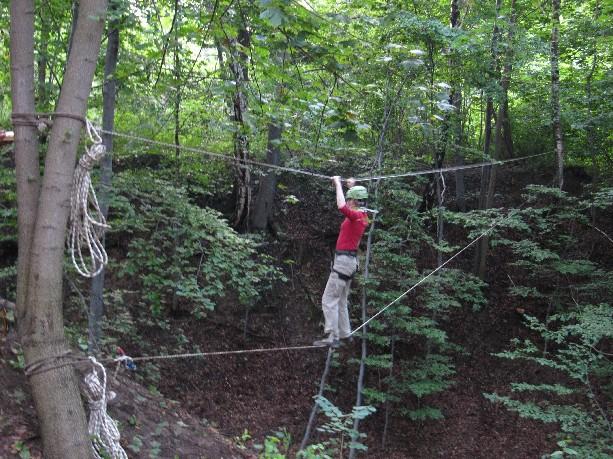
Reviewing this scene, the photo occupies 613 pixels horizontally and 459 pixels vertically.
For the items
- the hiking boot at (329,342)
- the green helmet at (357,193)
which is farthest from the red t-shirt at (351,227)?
the hiking boot at (329,342)

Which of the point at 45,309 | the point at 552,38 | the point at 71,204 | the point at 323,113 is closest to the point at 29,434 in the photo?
the point at 45,309

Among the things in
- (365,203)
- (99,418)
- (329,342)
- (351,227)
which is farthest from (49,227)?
(365,203)

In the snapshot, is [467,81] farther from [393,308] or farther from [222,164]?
[222,164]

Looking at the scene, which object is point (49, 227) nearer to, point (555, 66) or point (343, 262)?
point (343, 262)

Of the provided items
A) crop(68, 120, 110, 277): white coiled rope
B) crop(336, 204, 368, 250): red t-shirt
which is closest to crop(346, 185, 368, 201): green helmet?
crop(336, 204, 368, 250): red t-shirt

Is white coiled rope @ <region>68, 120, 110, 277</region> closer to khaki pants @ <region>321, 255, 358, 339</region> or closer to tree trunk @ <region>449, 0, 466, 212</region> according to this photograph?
khaki pants @ <region>321, 255, 358, 339</region>

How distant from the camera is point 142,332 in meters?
9.61

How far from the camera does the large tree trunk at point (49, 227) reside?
2955 millimetres

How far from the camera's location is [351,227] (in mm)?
6000

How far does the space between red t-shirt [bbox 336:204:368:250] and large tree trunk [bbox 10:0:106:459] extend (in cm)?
309

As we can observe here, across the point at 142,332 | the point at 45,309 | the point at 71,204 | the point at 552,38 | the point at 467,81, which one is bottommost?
the point at 142,332

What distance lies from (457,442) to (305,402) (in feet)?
8.90

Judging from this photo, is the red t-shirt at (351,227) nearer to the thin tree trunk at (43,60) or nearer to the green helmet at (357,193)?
the green helmet at (357,193)

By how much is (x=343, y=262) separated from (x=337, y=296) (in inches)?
17.6
